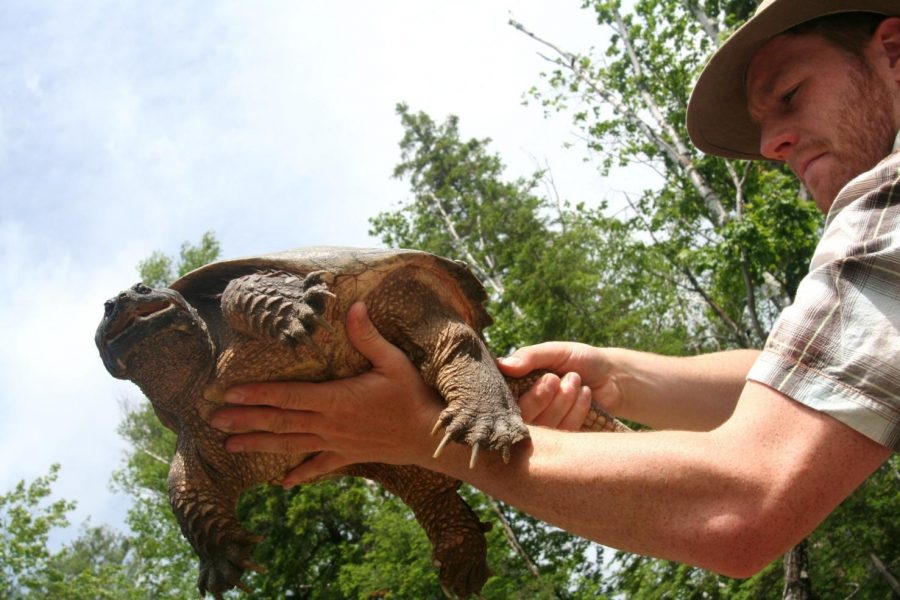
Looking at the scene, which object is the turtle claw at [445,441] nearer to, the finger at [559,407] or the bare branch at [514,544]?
the finger at [559,407]

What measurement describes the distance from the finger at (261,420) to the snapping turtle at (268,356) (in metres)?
0.06

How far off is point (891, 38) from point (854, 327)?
104cm

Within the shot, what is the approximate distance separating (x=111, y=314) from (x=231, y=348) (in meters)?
0.38

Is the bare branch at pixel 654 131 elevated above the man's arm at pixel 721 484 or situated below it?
above

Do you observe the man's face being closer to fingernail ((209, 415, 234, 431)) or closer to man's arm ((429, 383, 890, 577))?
man's arm ((429, 383, 890, 577))

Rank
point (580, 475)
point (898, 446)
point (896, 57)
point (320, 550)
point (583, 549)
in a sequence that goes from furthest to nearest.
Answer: point (320, 550)
point (583, 549)
point (896, 57)
point (580, 475)
point (898, 446)

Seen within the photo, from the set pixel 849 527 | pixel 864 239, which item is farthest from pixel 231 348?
pixel 849 527

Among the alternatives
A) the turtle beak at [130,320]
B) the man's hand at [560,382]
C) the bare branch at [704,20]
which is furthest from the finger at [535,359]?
the bare branch at [704,20]

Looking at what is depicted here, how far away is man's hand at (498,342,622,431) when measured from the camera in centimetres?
284

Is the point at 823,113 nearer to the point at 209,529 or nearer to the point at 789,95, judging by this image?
the point at 789,95

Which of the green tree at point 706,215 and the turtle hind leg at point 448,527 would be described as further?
the green tree at point 706,215

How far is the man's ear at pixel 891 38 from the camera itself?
2.06m

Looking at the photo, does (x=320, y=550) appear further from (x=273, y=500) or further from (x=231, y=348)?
(x=231, y=348)

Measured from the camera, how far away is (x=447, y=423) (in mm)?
2227
